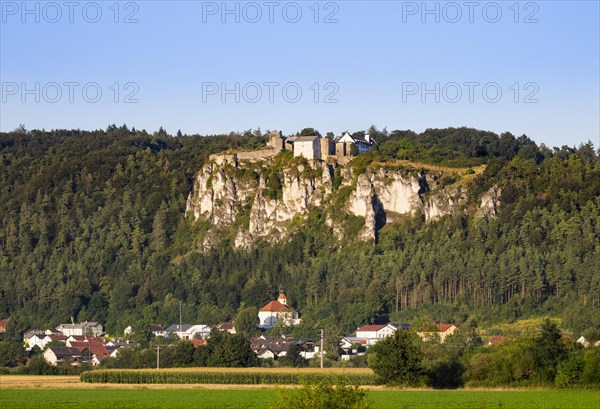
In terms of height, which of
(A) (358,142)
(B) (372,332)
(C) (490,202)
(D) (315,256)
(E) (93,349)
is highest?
(A) (358,142)

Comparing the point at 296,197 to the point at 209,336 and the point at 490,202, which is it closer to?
the point at 490,202

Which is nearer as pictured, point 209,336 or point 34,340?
point 209,336

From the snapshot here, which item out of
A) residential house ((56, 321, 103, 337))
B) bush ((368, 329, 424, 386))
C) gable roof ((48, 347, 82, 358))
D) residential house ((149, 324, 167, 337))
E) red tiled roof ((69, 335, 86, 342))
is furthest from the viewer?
residential house ((56, 321, 103, 337))

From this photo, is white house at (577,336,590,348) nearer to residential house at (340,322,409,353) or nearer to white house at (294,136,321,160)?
residential house at (340,322,409,353)

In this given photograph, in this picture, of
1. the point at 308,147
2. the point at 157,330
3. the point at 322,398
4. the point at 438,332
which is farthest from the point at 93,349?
the point at 322,398

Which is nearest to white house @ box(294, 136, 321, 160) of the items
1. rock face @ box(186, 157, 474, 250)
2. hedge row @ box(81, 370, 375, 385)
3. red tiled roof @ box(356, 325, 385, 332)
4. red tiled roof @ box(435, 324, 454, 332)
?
rock face @ box(186, 157, 474, 250)
